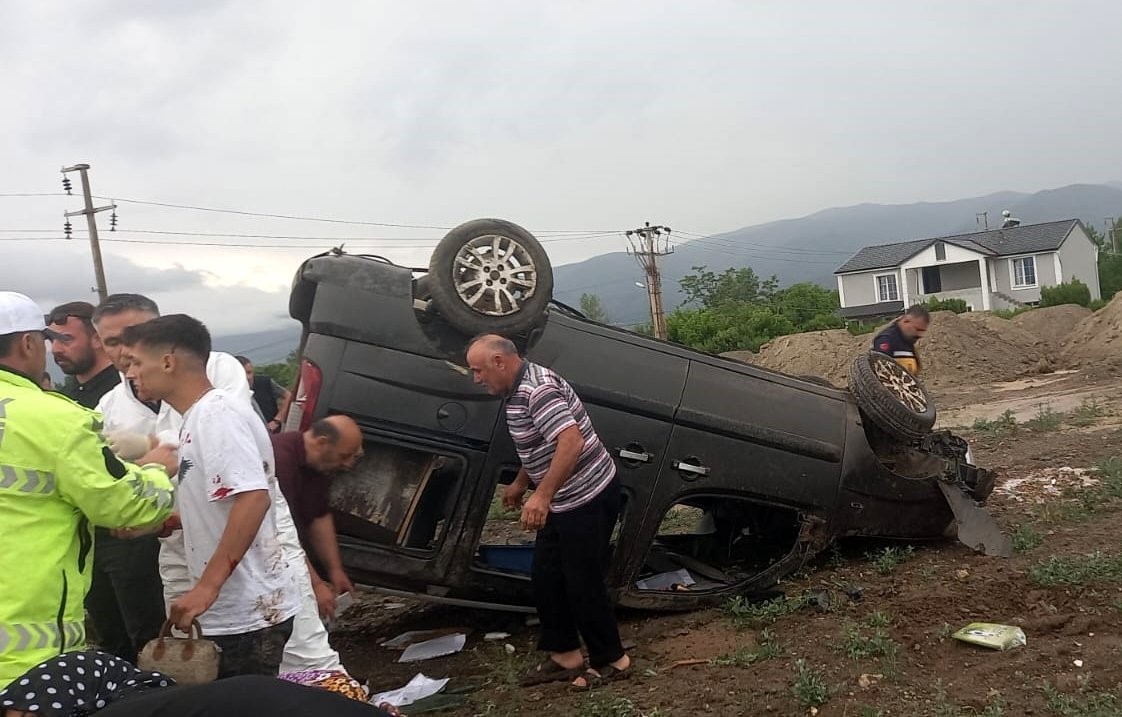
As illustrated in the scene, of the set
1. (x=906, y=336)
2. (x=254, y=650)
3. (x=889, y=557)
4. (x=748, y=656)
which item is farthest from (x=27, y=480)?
(x=906, y=336)

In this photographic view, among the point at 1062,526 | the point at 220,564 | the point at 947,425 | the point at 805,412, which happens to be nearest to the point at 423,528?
the point at 220,564

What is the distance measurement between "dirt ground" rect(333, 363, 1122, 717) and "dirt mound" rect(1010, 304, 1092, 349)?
68.8ft

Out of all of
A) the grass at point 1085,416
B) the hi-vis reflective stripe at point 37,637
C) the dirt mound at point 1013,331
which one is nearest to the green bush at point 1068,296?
the dirt mound at point 1013,331

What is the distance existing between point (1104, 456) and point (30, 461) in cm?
762

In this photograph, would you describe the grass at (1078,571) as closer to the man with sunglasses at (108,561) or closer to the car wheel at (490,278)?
the car wheel at (490,278)

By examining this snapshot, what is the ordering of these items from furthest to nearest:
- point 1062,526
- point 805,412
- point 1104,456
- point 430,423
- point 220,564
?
1. point 1104,456
2. point 1062,526
3. point 805,412
4. point 430,423
5. point 220,564

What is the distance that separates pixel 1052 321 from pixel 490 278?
2569 centimetres

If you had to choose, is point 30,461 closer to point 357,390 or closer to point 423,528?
point 357,390

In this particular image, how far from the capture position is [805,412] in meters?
4.54

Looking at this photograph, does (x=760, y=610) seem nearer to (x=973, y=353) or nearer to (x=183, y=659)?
(x=183, y=659)

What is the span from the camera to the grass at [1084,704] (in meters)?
2.99

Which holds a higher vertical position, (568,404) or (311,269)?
(311,269)

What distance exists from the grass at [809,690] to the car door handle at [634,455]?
1138 mm

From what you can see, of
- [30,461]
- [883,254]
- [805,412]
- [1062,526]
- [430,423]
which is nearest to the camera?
[30,461]
